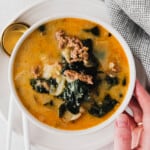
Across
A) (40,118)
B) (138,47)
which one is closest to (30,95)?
(40,118)

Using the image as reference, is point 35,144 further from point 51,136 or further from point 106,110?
point 106,110

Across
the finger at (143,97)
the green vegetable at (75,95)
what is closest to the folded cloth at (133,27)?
the finger at (143,97)

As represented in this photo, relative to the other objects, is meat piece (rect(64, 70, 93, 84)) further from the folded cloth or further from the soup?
the folded cloth

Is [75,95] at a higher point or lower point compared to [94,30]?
lower

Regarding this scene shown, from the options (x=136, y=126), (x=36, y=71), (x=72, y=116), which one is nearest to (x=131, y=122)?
(x=136, y=126)

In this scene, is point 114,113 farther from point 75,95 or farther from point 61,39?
point 61,39

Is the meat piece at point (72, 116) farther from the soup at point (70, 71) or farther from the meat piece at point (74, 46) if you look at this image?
the meat piece at point (74, 46)

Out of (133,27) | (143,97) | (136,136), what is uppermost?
(133,27)

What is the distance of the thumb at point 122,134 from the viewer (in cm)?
94

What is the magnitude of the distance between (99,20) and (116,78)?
0.14 meters

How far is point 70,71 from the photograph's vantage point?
97cm

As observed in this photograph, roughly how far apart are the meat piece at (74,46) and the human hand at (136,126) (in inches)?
5.6

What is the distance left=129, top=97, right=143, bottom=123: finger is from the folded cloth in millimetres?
81

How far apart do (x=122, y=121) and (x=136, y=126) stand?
113mm
